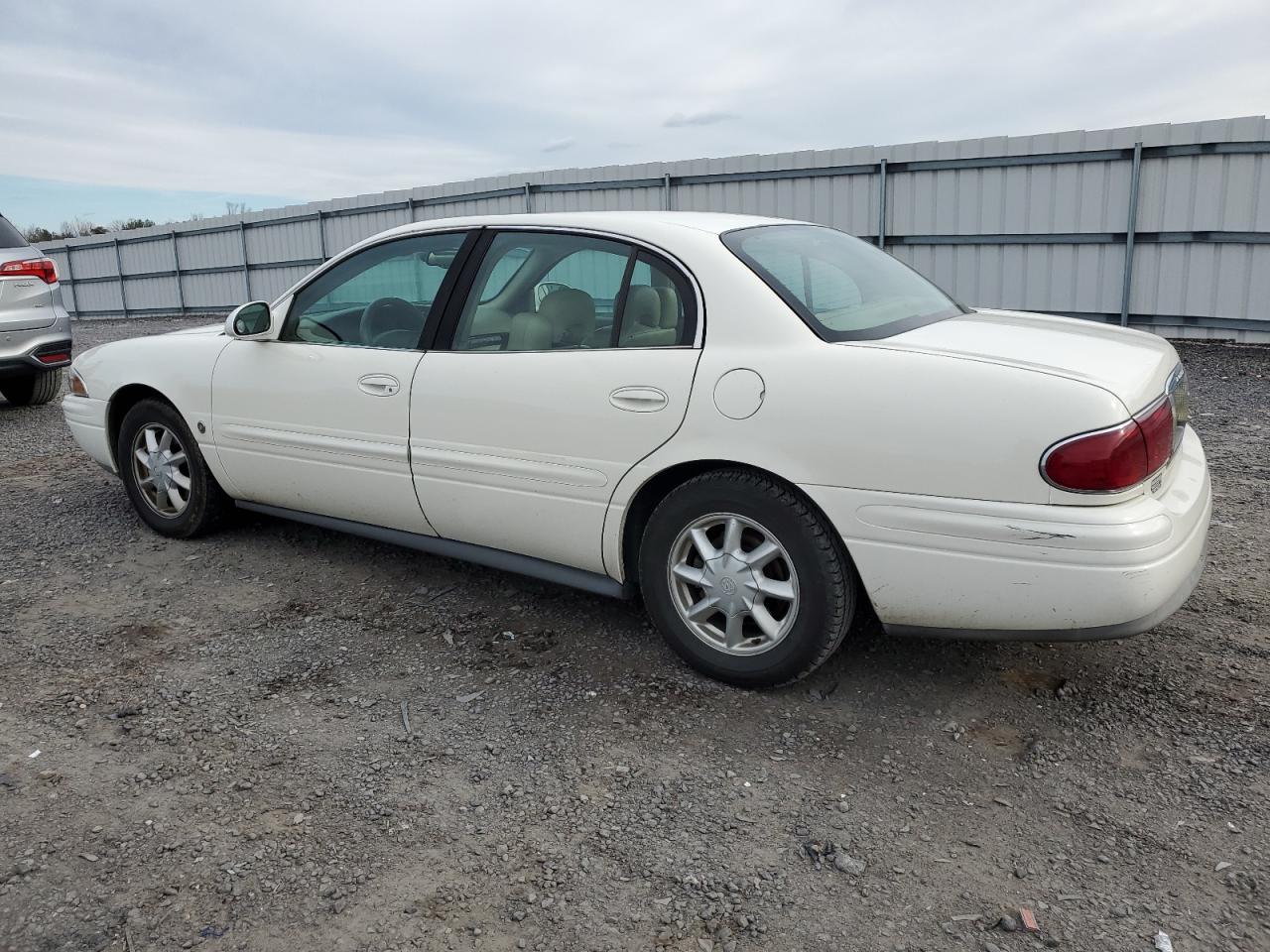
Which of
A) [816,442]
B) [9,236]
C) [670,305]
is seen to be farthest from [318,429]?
[9,236]

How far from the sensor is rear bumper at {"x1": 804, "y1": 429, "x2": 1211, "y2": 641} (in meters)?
2.70

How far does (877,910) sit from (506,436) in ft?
6.46

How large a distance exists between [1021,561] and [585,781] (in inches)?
51.8

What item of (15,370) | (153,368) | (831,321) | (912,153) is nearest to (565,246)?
(831,321)

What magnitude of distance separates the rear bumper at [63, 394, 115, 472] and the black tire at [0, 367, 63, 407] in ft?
16.6

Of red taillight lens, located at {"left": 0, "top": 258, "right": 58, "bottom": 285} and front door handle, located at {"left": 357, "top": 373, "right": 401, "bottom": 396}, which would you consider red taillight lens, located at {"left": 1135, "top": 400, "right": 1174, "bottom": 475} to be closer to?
front door handle, located at {"left": 357, "top": 373, "right": 401, "bottom": 396}

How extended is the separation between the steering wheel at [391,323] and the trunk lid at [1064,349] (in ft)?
6.01

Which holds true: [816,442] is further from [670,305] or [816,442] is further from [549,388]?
[549,388]

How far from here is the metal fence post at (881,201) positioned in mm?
12852

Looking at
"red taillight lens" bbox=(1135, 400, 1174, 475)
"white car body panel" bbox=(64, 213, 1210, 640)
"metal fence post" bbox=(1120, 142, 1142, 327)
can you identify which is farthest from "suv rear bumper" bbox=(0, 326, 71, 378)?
"metal fence post" bbox=(1120, 142, 1142, 327)

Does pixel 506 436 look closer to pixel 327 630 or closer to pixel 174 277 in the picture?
pixel 327 630

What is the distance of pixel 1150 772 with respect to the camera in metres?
2.81

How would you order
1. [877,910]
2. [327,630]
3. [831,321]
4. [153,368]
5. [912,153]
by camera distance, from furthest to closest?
[912,153] → [153,368] → [327,630] → [831,321] → [877,910]

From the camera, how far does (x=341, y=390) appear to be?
4082 millimetres
